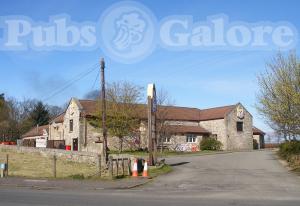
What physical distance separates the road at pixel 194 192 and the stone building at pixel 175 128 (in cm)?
3045

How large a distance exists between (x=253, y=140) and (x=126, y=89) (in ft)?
A: 79.6

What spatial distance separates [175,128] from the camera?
63.0 meters

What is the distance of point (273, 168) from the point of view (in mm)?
29953

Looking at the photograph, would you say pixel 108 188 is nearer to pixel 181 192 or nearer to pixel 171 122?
pixel 181 192

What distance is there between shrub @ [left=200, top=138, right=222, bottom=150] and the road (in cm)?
3249

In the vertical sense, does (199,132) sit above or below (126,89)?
below

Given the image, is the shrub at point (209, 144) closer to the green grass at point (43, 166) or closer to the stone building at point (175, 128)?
the stone building at point (175, 128)

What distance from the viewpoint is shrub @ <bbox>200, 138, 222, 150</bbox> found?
61750 millimetres

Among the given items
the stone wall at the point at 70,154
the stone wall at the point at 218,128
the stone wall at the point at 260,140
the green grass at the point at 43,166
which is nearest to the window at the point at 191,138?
the stone wall at the point at 218,128

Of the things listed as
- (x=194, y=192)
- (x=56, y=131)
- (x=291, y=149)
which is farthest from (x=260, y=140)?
(x=194, y=192)

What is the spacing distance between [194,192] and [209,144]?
4422 centimetres

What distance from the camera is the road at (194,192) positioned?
1418 cm

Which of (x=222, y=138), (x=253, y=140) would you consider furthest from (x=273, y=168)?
(x=253, y=140)

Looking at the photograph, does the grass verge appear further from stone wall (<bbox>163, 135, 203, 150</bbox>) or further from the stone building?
stone wall (<bbox>163, 135, 203, 150</bbox>)
